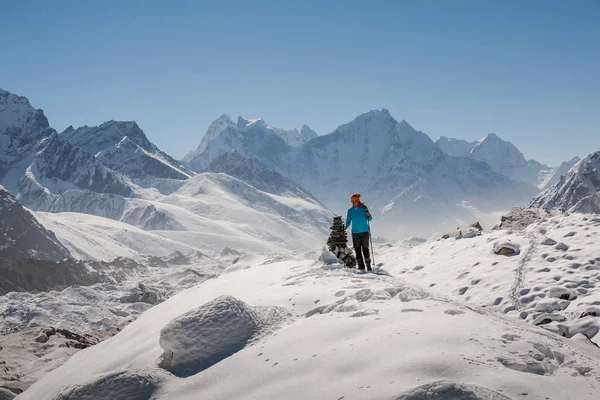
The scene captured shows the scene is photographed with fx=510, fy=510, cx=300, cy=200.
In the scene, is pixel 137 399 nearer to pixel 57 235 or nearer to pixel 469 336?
pixel 469 336

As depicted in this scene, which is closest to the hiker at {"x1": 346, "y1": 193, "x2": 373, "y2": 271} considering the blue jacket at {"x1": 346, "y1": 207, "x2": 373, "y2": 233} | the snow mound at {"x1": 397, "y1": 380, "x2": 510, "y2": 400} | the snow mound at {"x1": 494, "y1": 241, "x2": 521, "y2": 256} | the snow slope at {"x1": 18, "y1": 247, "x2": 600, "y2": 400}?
the blue jacket at {"x1": 346, "y1": 207, "x2": 373, "y2": 233}

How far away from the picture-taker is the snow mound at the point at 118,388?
22.1ft

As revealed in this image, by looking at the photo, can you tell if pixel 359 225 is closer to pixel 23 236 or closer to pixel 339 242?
pixel 339 242

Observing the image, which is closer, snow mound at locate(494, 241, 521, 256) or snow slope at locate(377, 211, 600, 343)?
snow slope at locate(377, 211, 600, 343)

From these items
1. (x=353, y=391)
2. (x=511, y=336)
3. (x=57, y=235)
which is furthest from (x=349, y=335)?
(x=57, y=235)

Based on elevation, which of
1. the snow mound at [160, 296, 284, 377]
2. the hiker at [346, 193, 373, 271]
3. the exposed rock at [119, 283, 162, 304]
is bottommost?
the exposed rock at [119, 283, 162, 304]

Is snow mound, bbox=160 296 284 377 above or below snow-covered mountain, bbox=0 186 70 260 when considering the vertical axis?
below

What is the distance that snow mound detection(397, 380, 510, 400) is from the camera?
4.96 metres

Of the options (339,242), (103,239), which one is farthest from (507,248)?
(103,239)

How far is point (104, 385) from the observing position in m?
6.83

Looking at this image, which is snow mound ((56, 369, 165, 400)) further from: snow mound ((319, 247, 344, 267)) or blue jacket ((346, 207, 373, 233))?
blue jacket ((346, 207, 373, 233))

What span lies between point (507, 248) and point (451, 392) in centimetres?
1221

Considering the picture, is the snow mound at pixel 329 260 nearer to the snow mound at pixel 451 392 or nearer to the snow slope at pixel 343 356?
the snow slope at pixel 343 356

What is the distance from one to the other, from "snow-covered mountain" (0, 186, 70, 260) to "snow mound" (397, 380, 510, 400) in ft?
455
